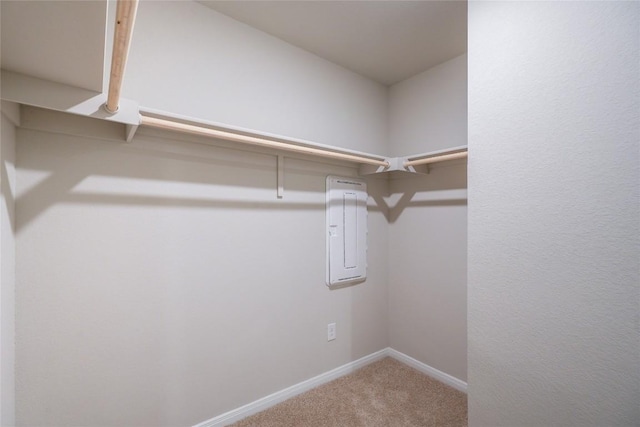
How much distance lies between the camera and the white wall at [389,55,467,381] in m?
2.04

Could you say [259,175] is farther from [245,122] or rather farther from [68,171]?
[68,171]

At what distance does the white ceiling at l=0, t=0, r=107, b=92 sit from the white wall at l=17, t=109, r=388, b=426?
38 centimetres

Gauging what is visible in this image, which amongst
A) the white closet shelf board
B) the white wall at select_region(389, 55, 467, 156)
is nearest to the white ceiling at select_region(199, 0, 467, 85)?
the white wall at select_region(389, 55, 467, 156)

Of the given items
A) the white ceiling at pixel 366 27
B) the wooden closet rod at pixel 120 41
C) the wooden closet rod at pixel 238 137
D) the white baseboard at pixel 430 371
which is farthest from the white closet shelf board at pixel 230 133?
the white baseboard at pixel 430 371

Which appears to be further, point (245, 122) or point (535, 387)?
point (245, 122)

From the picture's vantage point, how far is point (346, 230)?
222 cm

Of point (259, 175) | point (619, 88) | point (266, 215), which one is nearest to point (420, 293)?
point (266, 215)

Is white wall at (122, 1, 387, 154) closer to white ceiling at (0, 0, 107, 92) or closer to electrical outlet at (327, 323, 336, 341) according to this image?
white ceiling at (0, 0, 107, 92)

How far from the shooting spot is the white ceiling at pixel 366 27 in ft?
5.20

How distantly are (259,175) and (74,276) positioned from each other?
1.03 m

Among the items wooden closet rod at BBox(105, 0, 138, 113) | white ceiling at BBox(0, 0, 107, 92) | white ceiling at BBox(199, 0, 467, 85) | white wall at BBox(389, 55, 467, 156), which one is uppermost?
white ceiling at BBox(199, 0, 467, 85)

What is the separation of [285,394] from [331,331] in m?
0.52

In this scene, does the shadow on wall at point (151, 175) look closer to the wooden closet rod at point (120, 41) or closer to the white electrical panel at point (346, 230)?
the white electrical panel at point (346, 230)

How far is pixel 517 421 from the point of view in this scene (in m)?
1.13
